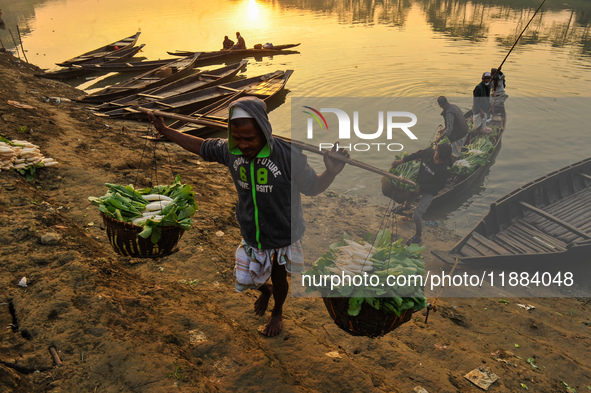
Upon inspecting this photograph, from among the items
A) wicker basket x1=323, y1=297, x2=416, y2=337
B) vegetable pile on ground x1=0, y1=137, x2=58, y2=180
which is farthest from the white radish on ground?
vegetable pile on ground x1=0, y1=137, x2=58, y2=180

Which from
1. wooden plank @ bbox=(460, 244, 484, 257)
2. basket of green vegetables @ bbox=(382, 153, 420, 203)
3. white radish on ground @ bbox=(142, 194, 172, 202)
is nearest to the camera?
white radish on ground @ bbox=(142, 194, 172, 202)

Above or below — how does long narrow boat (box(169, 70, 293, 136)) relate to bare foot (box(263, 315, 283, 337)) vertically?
above

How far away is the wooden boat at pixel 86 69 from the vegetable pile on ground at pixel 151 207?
42.1 feet

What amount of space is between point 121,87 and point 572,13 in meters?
27.7

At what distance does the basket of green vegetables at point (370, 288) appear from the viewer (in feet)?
8.94

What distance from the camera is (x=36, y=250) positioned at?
12.0 feet

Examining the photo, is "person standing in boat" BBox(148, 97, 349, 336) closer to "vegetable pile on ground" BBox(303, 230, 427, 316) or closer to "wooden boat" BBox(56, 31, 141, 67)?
"vegetable pile on ground" BBox(303, 230, 427, 316)

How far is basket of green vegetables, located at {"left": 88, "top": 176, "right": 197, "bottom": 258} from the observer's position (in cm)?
304

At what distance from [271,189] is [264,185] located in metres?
0.06

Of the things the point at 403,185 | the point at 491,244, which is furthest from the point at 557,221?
the point at 403,185

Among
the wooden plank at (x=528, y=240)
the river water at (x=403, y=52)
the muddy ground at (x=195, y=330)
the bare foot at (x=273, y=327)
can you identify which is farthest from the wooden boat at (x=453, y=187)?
the bare foot at (x=273, y=327)

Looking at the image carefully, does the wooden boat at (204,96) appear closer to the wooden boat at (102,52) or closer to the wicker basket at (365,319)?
the wooden boat at (102,52)

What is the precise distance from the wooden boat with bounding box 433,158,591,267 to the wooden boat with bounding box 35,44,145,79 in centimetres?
1445

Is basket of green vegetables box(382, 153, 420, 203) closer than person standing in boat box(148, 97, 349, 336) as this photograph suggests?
No
